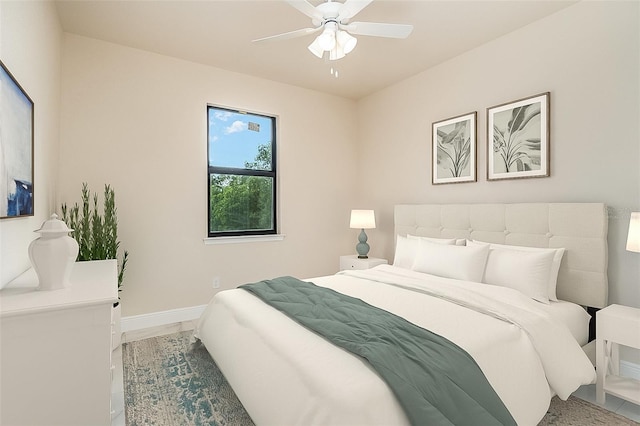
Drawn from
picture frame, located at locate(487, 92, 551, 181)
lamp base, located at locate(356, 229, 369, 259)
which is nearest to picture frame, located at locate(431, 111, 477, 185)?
picture frame, located at locate(487, 92, 551, 181)

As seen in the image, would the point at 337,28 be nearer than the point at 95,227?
Yes

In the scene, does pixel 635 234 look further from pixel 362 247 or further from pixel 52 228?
pixel 52 228

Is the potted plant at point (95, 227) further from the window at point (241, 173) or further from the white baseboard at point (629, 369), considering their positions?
the white baseboard at point (629, 369)

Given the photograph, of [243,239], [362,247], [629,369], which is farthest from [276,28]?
[629,369]

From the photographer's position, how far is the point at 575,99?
2.60 meters

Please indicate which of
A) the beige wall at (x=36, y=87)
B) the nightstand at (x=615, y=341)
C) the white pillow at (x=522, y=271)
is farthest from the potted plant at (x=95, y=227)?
the nightstand at (x=615, y=341)

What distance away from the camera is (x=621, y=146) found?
238 centimetres

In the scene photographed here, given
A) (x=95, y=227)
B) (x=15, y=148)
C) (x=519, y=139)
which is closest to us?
(x=15, y=148)

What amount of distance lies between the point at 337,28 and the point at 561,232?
86.5 inches

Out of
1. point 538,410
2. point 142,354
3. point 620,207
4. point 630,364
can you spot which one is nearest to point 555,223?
point 620,207

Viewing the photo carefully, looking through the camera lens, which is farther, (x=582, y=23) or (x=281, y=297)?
(x=582, y=23)

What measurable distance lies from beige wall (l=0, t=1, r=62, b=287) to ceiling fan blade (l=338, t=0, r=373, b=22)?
1.72 meters

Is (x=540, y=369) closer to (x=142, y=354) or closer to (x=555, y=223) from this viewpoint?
(x=555, y=223)

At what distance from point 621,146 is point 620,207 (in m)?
0.42
